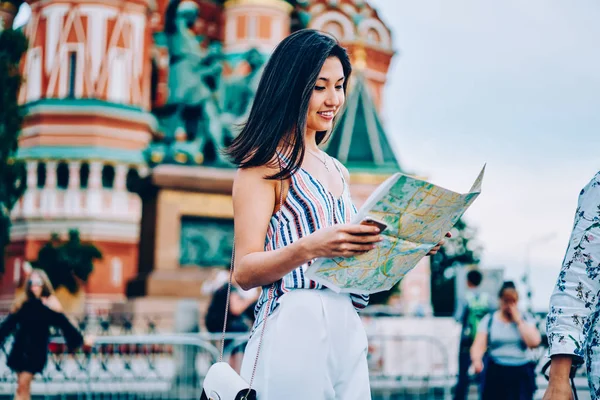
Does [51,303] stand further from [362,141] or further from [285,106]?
[362,141]

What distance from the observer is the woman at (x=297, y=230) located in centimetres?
217

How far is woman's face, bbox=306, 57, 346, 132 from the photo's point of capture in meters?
2.38

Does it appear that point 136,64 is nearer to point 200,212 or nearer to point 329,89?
point 200,212

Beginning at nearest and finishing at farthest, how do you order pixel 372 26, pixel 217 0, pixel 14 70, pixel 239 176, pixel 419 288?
1. pixel 239 176
2. pixel 14 70
3. pixel 419 288
4. pixel 217 0
5. pixel 372 26

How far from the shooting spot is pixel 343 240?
201 centimetres

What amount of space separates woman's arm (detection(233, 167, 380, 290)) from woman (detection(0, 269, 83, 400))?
495 centimetres

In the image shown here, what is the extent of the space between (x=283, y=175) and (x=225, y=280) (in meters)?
7.51

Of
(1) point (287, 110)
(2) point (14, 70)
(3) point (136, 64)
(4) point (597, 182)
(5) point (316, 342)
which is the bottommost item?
(5) point (316, 342)

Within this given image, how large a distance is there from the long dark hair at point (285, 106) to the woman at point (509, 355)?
385 centimetres

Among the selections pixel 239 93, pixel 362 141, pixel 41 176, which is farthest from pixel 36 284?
pixel 41 176

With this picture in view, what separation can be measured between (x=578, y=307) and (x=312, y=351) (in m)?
0.60

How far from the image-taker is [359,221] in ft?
6.64

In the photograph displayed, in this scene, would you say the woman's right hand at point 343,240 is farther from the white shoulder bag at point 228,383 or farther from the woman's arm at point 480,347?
the woman's arm at point 480,347

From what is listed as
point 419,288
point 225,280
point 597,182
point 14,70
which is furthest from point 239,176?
point 419,288
